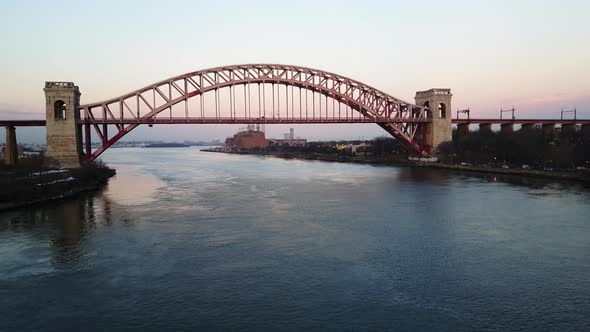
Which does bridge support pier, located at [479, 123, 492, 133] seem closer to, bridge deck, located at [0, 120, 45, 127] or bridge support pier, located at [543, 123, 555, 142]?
bridge support pier, located at [543, 123, 555, 142]

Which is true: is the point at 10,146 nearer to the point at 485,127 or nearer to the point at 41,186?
the point at 41,186

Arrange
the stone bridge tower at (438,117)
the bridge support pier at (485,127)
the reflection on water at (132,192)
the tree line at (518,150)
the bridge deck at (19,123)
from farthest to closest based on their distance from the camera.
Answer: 1. the bridge support pier at (485,127)
2. the stone bridge tower at (438,117)
3. the tree line at (518,150)
4. the bridge deck at (19,123)
5. the reflection on water at (132,192)

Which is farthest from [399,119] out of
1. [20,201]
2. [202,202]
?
[20,201]

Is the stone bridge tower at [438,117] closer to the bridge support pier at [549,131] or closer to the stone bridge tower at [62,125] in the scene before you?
the bridge support pier at [549,131]

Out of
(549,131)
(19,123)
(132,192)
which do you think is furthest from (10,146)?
(549,131)

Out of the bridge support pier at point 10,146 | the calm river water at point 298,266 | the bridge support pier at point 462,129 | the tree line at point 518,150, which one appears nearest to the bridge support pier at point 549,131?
the tree line at point 518,150

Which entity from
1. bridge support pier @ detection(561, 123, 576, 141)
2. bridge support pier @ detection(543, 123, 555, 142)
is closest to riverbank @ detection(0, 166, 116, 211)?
bridge support pier @ detection(561, 123, 576, 141)
